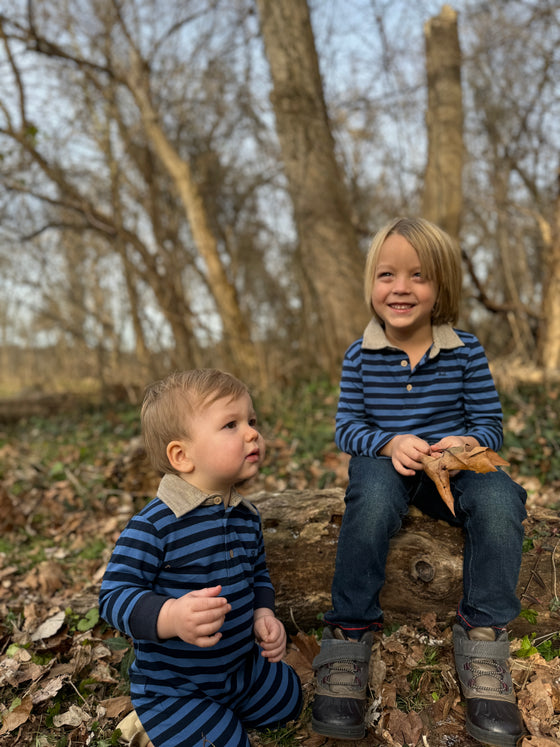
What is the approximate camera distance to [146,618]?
5.83 ft

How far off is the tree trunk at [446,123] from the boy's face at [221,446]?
5658 mm

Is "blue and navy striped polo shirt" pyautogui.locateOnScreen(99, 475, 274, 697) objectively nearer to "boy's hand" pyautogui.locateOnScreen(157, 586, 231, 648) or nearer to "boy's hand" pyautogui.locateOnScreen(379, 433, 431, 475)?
"boy's hand" pyautogui.locateOnScreen(157, 586, 231, 648)

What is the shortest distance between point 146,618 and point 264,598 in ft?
1.84

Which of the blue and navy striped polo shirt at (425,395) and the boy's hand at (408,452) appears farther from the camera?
the blue and navy striped polo shirt at (425,395)

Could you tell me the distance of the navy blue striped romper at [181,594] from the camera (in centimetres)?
191

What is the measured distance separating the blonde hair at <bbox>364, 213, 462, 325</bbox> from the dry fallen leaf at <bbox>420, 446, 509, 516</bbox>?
750mm

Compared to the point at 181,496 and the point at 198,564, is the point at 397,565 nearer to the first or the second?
the point at 198,564

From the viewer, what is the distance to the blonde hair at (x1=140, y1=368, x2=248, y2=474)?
2.04 metres

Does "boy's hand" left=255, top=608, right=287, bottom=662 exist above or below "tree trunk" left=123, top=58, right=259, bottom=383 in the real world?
below

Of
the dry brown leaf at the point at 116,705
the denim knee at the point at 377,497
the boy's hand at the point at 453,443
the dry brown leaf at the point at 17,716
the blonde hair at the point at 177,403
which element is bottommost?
the dry brown leaf at the point at 116,705

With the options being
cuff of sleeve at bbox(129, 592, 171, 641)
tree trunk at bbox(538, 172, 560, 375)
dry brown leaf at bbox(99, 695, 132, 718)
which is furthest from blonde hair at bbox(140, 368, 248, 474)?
tree trunk at bbox(538, 172, 560, 375)

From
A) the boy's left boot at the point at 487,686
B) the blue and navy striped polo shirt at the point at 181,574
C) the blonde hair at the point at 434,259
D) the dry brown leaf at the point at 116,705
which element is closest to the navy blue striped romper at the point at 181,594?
the blue and navy striped polo shirt at the point at 181,574

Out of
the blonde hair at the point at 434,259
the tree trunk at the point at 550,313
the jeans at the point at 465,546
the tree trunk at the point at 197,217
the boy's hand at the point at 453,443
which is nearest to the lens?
the jeans at the point at 465,546

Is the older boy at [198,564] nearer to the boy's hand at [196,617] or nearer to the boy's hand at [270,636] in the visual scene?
the boy's hand at [270,636]
